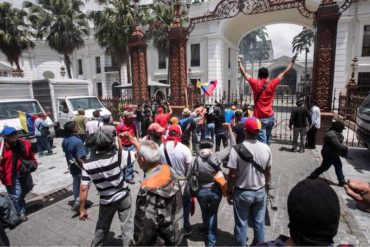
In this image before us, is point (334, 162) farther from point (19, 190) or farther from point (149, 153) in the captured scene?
point (19, 190)

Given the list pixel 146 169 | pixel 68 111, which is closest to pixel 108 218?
pixel 146 169

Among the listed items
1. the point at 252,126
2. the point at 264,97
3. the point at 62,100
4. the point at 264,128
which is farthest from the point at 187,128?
the point at 62,100

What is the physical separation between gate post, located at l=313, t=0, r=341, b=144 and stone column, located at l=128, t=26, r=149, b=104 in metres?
7.85

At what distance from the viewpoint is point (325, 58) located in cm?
802

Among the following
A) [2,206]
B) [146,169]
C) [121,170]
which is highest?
[146,169]

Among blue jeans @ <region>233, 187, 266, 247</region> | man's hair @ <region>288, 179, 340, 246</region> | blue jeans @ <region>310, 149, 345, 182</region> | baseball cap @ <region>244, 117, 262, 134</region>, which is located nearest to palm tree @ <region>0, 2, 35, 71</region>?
baseball cap @ <region>244, 117, 262, 134</region>

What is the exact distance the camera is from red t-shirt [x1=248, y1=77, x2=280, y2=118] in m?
4.36

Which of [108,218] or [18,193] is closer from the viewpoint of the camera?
[108,218]

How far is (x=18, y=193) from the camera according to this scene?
4223 mm

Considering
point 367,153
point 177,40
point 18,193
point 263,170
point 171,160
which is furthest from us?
point 177,40

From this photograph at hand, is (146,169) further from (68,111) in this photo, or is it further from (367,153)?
(68,111)

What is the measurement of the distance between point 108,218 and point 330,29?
8.91m

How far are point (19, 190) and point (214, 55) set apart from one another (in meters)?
19.4

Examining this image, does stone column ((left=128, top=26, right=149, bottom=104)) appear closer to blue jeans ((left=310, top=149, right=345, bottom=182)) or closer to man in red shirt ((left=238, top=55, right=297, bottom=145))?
man in red shirt ((left=238, top=55, right=297, bottom=145))
